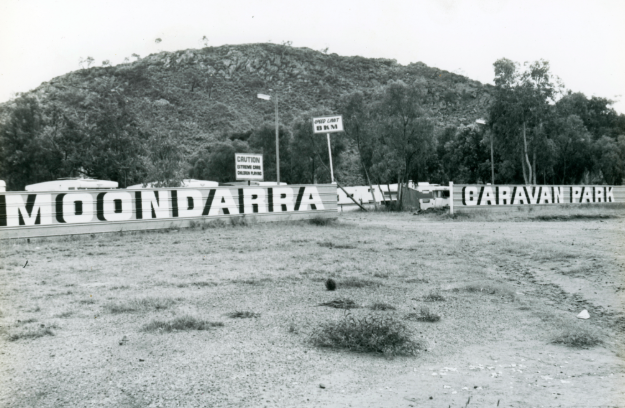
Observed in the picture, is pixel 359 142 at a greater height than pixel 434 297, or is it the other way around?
pixel 359 142

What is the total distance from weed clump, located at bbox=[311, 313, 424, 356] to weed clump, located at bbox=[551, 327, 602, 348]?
1572mm

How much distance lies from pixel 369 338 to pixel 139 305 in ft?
10.6

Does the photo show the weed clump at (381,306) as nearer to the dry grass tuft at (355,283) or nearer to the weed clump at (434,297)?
the weed clump at (434,297)

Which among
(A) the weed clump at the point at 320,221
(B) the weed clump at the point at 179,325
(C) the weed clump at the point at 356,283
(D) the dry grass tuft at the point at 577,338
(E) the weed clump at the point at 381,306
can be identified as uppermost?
(A) the weed clump at the point at 320,221

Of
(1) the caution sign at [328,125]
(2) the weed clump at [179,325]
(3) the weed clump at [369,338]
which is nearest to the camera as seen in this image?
(3) the weed clump at [369,338]

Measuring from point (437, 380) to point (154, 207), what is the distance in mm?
15811

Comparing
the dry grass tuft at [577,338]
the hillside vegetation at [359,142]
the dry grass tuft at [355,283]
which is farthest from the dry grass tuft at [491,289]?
the hillside vegetation at [359,142]

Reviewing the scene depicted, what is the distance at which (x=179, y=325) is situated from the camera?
6.18 m

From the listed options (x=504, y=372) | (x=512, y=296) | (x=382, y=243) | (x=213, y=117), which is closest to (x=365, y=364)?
(x=504, y=372)

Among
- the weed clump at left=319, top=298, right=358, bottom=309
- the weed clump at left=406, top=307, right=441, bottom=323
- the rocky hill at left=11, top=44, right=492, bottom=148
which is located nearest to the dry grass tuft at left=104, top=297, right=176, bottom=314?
the weed clump at left=319, top=298, right=358, bottom=309

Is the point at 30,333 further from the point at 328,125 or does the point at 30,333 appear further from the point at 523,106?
the point at 523,106

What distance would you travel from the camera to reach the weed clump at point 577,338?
5.81 metres

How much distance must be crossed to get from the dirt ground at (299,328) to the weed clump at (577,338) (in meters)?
0.12

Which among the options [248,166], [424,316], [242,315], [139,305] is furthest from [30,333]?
[248,166]
